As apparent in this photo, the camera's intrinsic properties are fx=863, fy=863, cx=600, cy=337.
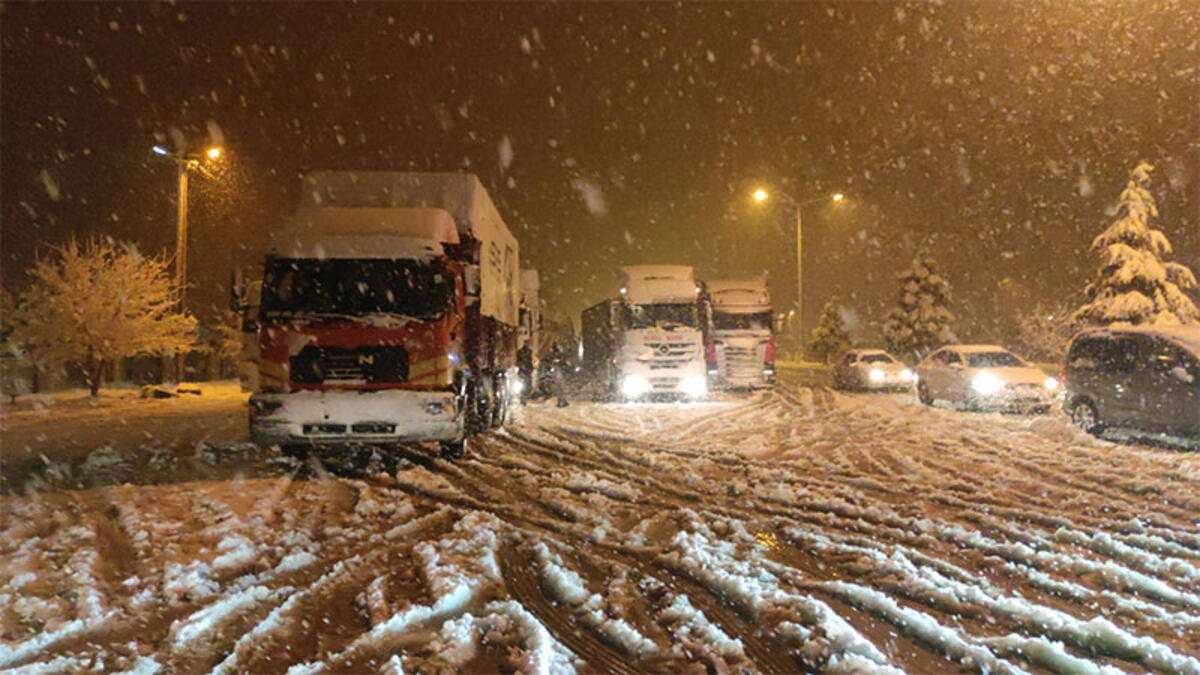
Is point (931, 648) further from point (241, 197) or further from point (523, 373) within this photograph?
point (241, 197)

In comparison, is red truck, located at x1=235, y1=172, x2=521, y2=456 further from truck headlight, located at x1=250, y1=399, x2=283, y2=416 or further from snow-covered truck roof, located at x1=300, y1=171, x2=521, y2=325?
snow-covered truck roof, located at x1=300, y1=171, x2=521, y2=325

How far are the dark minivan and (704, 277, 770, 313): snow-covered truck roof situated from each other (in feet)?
38.1

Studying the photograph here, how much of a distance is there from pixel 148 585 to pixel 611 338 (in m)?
17.9

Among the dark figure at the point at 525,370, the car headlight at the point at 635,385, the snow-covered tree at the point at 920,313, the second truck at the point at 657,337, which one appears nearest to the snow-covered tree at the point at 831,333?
the snow-covered tree at the point at 920,313

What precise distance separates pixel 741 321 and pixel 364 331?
16910 millimetres

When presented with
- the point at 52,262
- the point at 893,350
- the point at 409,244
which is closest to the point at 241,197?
the point at 52,262

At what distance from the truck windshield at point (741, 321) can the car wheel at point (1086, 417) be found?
457 inches

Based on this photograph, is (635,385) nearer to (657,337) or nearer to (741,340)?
(657,337)

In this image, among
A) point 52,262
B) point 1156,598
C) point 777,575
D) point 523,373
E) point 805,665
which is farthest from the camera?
point 52,262

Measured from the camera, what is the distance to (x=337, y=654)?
453cm

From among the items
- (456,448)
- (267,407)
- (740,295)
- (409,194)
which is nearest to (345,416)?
(267,407)

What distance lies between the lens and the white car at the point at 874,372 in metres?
27.8

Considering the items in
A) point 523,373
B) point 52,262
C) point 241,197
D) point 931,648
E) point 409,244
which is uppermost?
point 241,197

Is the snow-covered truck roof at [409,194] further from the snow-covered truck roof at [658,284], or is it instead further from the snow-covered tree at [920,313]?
the snow-covered tree at [920,313]
